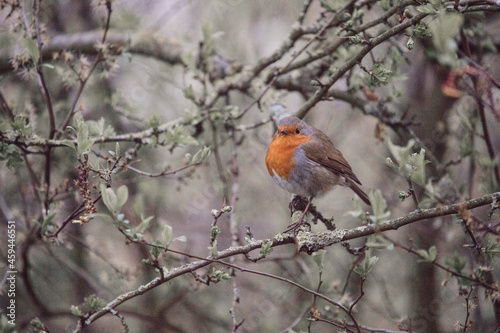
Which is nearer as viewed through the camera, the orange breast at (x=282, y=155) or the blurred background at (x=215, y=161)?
the blurred background at (x=215, y=161)

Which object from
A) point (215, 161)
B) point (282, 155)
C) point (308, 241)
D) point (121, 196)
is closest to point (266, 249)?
point (308, 241)

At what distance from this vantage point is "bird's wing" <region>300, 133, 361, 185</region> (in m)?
2.73

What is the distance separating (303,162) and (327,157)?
0.23 metres

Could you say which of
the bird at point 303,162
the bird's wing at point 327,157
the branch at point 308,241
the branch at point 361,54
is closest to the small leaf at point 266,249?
the branch at point 308,241

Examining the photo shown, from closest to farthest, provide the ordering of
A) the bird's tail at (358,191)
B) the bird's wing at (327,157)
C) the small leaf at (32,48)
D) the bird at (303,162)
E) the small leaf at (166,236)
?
the small leaf at (166,236) → the small leaf at (32,48) → the bird at (303,162) → the bird's wing at (327,157) → the bird's tail at (358,191)

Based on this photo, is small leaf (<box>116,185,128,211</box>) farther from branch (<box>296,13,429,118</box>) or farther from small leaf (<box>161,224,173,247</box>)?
branch (<box>296,13,429,118</box>)

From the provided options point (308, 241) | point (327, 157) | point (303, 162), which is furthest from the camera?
point (327, 157)

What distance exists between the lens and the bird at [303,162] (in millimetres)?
2549

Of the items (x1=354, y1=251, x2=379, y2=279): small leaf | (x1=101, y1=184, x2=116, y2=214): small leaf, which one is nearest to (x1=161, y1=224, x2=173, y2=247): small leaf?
(x1=101, y1=184, x2=116, y2=214): small leaf

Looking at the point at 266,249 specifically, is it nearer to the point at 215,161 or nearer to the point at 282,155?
the point at 282,155

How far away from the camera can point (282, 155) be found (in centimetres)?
264

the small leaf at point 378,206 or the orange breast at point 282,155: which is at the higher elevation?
the orange breast at point 282,155

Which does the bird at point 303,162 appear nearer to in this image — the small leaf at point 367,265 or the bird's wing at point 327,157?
the bird's wing at point 327,157

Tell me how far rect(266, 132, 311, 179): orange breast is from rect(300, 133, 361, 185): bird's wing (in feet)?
0.29
